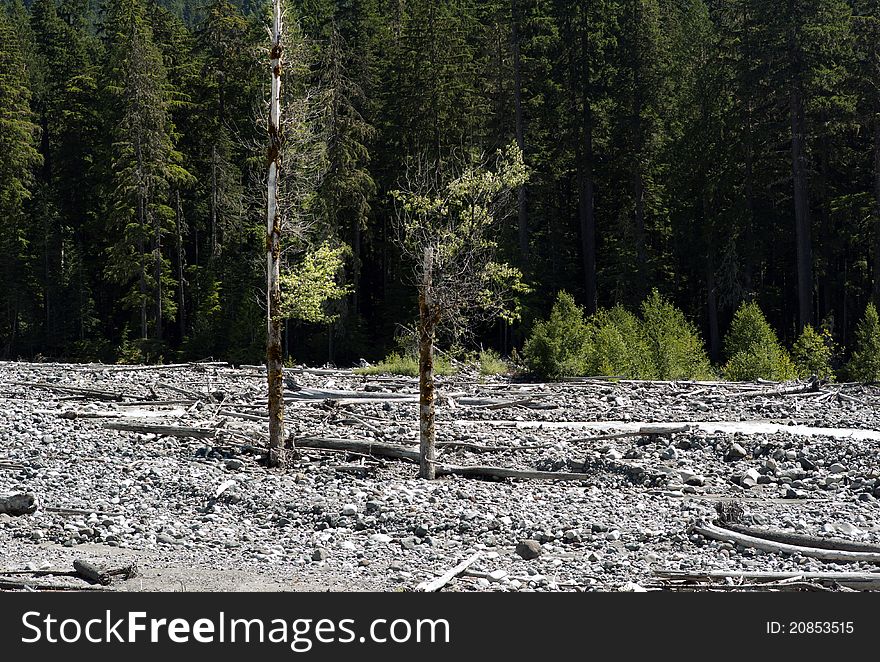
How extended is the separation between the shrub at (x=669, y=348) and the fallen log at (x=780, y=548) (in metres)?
16.2

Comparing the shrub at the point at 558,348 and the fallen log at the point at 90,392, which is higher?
the shrub at the point at 558,348

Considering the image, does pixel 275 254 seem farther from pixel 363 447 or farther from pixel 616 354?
pixel 616 354

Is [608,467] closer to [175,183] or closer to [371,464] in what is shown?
[371,464]

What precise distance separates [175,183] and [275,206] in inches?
1247

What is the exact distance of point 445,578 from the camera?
7.18 meters

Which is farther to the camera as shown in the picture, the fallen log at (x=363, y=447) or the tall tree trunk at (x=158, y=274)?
the tall tree trunk at (x=158, y=274)

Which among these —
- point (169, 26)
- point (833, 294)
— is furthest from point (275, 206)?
point (169, 26)

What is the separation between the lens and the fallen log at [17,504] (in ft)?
30.9

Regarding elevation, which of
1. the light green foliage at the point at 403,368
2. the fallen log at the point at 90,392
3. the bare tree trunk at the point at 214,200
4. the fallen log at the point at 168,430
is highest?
the bare tree trunk at the point at 214,200

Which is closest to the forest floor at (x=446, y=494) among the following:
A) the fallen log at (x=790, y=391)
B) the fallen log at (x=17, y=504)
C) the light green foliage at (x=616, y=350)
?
the fallen log at (x=17, y=504)

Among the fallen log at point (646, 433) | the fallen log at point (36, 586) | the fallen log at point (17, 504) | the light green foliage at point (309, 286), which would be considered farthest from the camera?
the fallen log at point (646, 433)

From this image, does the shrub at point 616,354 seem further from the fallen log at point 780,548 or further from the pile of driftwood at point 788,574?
the pile of driftwood at point 788,574

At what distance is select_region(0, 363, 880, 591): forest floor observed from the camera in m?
7.75

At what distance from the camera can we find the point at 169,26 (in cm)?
4703
